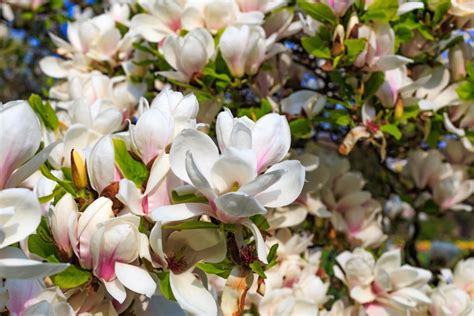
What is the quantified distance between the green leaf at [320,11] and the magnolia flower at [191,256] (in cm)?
56

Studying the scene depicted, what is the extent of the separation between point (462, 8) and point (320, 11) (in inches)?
A: 11.2

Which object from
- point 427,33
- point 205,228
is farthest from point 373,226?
point 205,228

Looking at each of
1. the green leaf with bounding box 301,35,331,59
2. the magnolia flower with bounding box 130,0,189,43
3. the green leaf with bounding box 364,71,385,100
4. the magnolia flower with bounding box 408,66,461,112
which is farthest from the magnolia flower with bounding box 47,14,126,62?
the magnolia flower with bounding box 408,66,461,112

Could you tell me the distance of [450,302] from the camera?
1.06 metres

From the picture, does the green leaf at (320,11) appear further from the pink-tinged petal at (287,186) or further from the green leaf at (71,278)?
the green leaf at (71,278)

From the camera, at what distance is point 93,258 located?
0.66 metres

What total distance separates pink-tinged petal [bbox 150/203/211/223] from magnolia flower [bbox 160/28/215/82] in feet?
1.48

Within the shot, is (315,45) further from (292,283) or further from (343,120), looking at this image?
(292,283)

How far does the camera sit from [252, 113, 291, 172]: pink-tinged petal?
2.25 ft

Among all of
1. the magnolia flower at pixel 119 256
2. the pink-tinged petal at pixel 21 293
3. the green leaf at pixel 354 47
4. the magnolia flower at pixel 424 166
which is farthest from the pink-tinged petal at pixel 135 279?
the magnolia flower at pixel 424 166

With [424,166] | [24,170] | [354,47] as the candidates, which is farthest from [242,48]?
[424,166]

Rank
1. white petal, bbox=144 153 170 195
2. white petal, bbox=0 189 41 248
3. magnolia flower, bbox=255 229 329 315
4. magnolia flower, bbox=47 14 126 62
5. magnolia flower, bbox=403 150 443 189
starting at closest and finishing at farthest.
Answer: white petal, bbox=0 189 41 248
white petal, bbox=144 153 170 195
magnolia flower, bbox=255 229 329 315
magnolia flower, bbox=47 14 126 62
magnolia flower, bbox=403 150 443 189

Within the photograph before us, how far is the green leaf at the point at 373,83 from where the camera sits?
116 centimetres

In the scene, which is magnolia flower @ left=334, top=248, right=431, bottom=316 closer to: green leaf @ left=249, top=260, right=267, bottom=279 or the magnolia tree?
the magnolia tree
